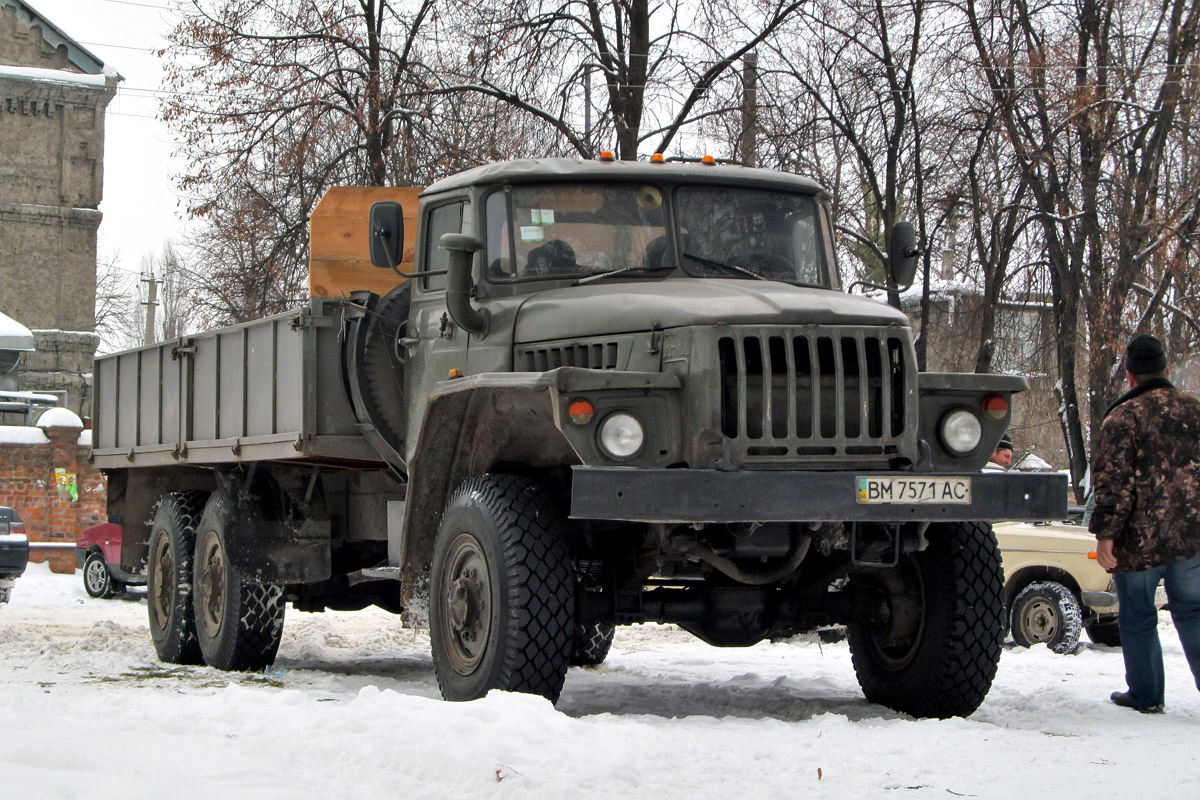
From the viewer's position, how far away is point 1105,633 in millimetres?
12430

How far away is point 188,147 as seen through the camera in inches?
805

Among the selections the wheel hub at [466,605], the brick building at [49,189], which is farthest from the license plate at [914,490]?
the brick building at [49,189]

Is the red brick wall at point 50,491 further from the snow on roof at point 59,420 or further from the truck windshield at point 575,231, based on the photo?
the truck windshield at point 575,231

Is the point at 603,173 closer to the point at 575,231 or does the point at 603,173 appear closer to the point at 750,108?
the point at 575,231

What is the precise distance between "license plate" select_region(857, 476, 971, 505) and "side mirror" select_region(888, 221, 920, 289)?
82.0 inches

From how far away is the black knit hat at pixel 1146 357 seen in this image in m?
7.33

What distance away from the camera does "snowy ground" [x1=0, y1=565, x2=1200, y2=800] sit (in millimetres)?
4766

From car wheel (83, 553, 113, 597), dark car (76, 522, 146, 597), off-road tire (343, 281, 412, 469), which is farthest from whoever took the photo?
car wheel (83, 553, 113, 597)

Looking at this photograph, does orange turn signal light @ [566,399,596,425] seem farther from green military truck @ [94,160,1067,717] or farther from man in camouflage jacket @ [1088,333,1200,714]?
man in camouflage jacket @ [1088,333,1200,714]

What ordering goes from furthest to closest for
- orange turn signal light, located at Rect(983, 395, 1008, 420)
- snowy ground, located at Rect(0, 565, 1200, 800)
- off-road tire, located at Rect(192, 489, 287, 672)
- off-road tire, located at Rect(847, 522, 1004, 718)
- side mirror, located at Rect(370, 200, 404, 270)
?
off-road tire, located at Rect(192, 489, 287, 672) < side mirror, located at Rect(370, 200, 404, 270) < off-road tire, located at Rect(847, 522, 1004, 718) < orange turn signal light, located at Rect(983, 395, 1008, 420) < snowy ground, located at Rect(0, 565, 1200, 800)

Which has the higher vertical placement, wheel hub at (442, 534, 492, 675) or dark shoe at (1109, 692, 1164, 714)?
wheel hub at (442, 534, 492, 675)

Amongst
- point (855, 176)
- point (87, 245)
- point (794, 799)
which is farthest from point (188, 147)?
point (87, 245)

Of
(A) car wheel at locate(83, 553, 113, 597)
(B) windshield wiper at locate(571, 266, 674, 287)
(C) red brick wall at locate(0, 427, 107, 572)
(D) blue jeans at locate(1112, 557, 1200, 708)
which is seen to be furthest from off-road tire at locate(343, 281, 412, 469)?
(C) red brick wall at locate(0, 427, 107, 572)

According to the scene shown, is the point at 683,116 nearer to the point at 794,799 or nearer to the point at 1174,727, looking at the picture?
the point at 1174,727
